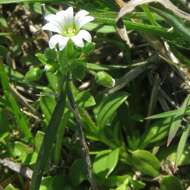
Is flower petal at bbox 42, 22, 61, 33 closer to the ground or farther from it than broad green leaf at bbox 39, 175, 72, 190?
farther from it

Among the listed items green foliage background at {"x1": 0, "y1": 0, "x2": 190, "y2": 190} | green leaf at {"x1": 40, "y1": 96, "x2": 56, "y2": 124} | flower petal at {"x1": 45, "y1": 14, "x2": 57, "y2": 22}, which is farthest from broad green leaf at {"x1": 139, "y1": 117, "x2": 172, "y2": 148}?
flower petal at {"x1": 45, "y1": 14, "x2": 57, "y2": 22}

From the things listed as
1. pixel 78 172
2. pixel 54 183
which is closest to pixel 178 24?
pixel 78 172

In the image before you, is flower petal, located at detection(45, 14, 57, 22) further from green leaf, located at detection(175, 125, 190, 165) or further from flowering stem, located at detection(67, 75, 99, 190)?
green leaf, located at detection(175, 125, 190, 165)

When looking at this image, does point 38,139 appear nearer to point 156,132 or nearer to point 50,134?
point 50,134

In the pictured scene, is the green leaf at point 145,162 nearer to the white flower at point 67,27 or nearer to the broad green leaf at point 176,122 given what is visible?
the broad green leaf at point 176,122

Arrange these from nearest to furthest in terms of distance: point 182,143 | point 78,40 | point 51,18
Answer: point 78,40
point 51,18
point 182,143

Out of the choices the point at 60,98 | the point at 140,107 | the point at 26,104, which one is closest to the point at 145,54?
the point at 140,107

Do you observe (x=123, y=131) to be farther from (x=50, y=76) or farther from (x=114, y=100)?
(x=50, y=76)
